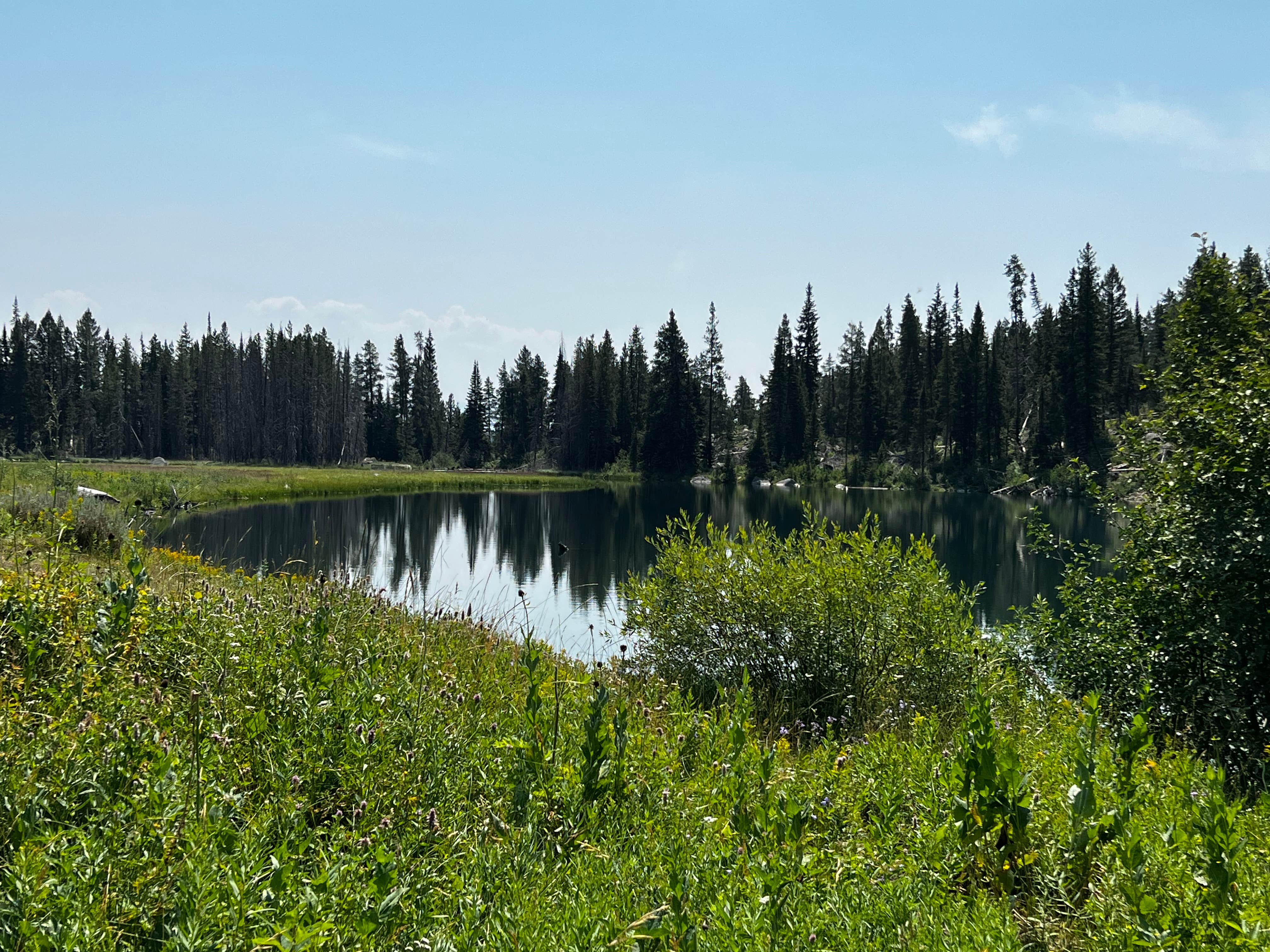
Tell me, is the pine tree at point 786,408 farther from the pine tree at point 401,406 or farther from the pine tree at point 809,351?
the pine tree at point 401,406

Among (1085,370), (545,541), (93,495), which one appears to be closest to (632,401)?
(1085,370)

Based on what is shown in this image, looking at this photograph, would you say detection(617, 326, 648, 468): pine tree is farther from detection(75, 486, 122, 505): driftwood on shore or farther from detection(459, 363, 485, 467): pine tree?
detection(75, 486, 122, 505): driftwood on shore

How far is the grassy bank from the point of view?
28.7m

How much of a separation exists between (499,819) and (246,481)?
54.1 metres

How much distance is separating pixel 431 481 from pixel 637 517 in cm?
2940

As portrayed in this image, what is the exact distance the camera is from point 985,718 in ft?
13.2

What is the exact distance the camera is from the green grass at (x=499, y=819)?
291cm

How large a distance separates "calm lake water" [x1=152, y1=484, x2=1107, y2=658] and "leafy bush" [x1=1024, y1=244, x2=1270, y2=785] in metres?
1.80

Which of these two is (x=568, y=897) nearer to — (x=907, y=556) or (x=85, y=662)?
(x=85, y=662)

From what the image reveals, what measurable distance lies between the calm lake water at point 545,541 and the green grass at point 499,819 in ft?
7.56

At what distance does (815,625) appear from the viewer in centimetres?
827

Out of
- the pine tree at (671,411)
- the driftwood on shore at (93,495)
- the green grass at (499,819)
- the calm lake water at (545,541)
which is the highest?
the pine tree at (671,411)

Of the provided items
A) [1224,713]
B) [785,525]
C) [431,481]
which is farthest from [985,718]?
[431,481]

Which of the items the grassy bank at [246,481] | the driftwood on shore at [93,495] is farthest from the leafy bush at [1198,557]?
the driftwood on shore at [93,495]
